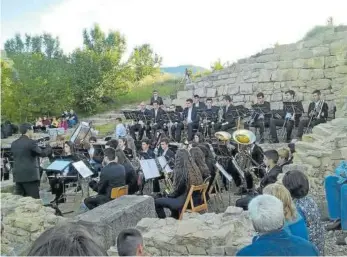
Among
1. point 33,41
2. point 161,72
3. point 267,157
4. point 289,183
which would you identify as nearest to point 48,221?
point 267,157

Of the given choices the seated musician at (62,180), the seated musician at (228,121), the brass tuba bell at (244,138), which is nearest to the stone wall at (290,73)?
the seated musician at (228,121)

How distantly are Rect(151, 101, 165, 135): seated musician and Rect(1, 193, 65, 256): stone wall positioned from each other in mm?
7145

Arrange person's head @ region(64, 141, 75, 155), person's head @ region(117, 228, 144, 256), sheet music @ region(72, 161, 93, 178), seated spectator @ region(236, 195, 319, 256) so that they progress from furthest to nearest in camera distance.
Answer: person's head @ region(64, 141, 75, 155)
sheet music @ region(72, 161, 93, 178)
seated spectator @ region(236, 195, 319, 256)
person's head @ region(117, 228, 144, 256)

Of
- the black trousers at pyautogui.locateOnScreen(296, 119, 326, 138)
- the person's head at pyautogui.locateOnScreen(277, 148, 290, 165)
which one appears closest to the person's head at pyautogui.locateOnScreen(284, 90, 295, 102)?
the black trousers at pyautogui.locateOnScreen(296, 119, 326, 138)

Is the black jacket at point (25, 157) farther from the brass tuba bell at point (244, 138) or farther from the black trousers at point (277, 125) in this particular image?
the black trousers at point (277, 125)

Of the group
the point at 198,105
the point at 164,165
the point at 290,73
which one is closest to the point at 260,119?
the point at 198,105

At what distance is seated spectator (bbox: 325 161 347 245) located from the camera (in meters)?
5.84

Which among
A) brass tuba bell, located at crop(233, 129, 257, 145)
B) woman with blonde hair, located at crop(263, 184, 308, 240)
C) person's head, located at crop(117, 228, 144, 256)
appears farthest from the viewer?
brass tuba bell, located at crop(233, 129, 257, 145)

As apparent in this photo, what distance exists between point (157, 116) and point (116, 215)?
8.40m

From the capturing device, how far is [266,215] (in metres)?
2.93

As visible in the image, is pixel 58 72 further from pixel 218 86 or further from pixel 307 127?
pixel 307 127

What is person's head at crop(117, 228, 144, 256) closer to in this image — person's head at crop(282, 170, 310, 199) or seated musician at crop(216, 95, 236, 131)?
person's head at crop(282, 170, 310, 199)

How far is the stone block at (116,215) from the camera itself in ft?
17.4

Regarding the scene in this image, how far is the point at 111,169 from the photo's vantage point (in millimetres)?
6961
